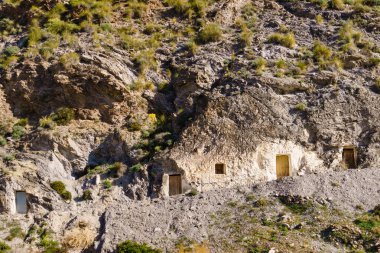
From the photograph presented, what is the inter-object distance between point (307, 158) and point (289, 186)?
2792mm

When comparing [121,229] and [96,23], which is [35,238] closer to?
[121,229]

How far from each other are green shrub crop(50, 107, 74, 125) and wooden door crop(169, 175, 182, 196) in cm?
740

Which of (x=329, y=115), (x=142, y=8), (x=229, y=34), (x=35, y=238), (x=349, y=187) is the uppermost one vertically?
(x=142, y=8)

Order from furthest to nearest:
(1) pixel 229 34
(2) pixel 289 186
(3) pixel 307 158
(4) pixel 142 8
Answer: (4) pixel 142 8 → (1) pixel 229 34 → (3) pixel 307 158 → (2) pixel 289 186

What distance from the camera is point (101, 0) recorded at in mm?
36688

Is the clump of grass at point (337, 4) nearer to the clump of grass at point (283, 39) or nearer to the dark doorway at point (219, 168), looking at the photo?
the clump of grass at point (283, 39)

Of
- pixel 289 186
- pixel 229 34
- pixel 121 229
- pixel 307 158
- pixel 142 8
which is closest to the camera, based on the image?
pixel 121 229

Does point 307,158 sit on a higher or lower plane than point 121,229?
higher

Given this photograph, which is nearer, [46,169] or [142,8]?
[46,169]

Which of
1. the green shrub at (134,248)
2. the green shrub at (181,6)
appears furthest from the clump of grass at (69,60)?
the green shrub at (134,248)

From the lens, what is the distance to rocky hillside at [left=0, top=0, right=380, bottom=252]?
22.6m

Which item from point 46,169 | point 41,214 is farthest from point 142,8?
point 41,214

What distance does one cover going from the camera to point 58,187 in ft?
84.5

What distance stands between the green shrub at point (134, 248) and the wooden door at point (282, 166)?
807 cm
